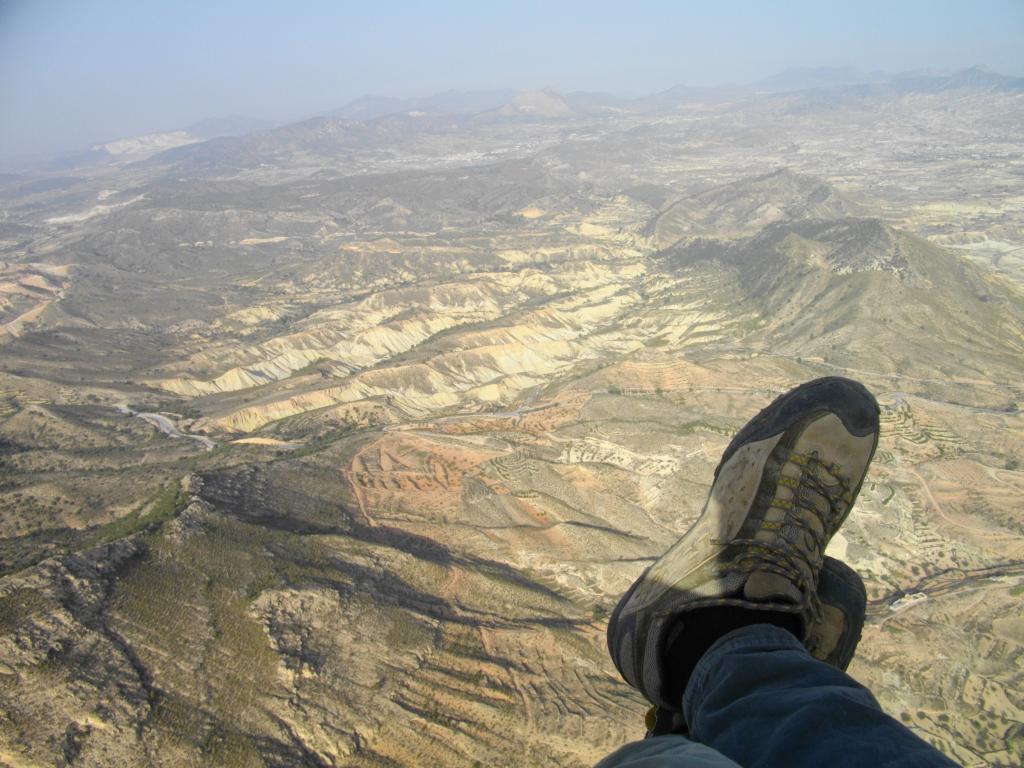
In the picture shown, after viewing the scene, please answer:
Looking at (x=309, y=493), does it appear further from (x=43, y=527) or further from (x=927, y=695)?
(x=927, y=695)

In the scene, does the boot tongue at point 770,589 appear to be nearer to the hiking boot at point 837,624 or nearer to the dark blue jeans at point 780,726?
the hiking boot at point 837,624

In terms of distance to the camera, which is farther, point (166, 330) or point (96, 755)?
point (166, 330)

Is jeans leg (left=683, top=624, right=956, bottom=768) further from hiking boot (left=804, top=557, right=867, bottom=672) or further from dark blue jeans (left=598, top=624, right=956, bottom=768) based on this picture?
hiking boot (left=804, top=557, right=867, bottom=672)

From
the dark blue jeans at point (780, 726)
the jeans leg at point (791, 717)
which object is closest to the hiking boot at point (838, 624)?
the jeans leg at point (791, 717)

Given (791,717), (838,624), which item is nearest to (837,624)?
(838,624)

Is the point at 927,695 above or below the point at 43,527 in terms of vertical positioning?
below

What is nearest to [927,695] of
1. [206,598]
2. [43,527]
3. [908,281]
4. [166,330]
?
[206,598]

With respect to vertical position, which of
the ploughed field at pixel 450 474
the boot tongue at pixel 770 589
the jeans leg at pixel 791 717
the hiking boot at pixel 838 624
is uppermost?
the jeans leg at pixel 791 717
